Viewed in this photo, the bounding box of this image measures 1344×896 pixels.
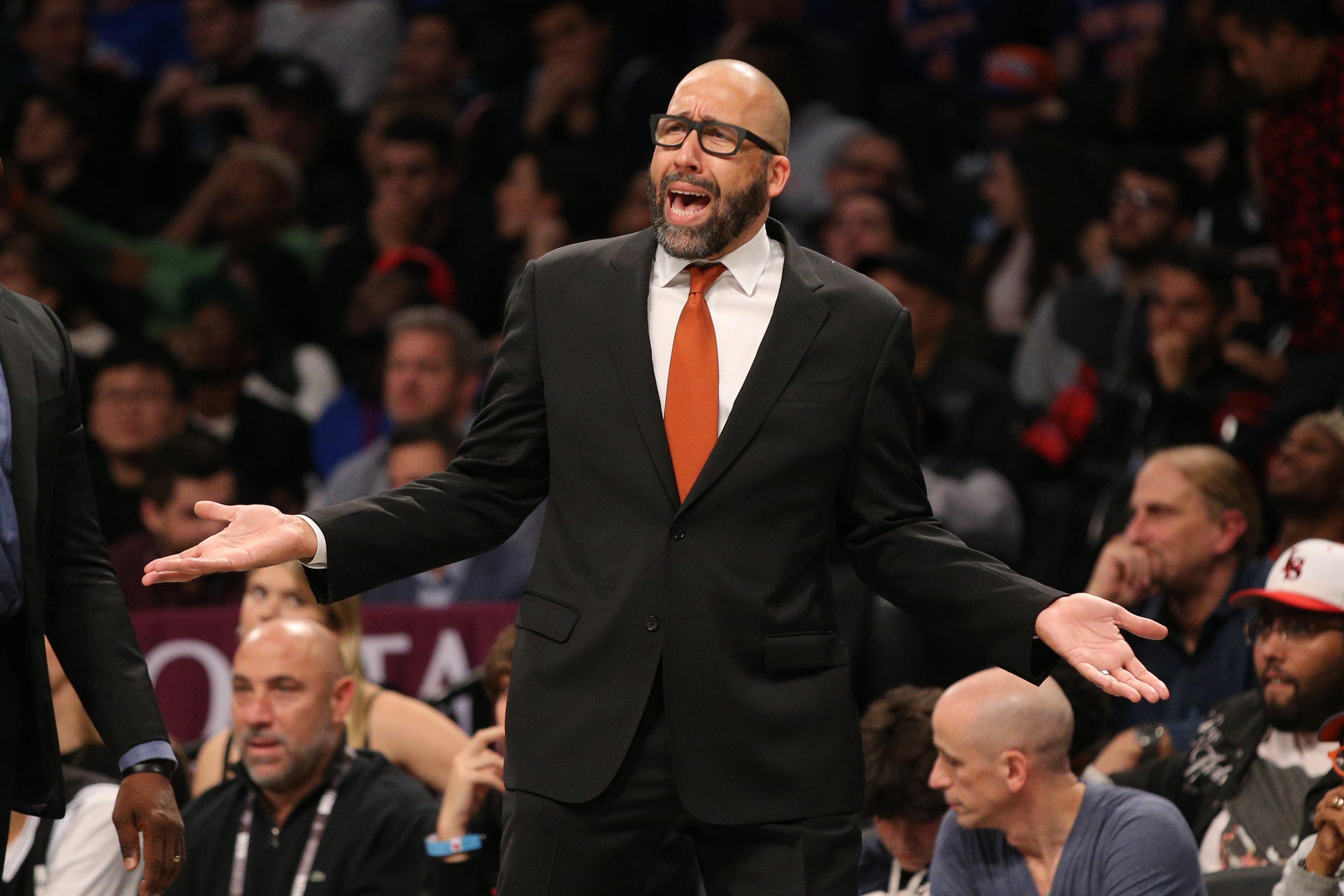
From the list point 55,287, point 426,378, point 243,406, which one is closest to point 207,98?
point 55,287

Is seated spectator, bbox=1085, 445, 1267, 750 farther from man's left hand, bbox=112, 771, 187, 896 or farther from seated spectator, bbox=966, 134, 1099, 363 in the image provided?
man's left hand, bbox=112, 771, 187, 896

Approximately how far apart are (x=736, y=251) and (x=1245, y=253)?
425 cm

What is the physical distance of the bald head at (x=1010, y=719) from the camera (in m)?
4.02

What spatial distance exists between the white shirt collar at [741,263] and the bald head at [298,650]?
6.78 ft

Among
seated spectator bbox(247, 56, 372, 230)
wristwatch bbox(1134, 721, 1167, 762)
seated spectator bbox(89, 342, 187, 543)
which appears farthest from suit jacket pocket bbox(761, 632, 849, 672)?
seated spectator bbox(247, 56, 372, 230)

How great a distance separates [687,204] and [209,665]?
326 cm

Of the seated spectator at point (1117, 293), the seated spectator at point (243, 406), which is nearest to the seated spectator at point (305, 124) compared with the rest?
the seated spectator at point (243, 406)

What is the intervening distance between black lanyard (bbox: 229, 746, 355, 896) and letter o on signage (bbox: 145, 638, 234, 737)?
97 centimetres

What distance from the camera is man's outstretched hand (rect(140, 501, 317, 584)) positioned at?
2645 mm

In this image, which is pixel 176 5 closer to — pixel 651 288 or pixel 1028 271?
pixel 1028 271

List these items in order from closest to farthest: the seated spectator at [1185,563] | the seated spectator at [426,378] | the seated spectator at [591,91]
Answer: the seated spectator at [1185,563], the seated spectator at [426,378], the seated spectator at [591,91]

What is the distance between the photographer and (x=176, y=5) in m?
10.4

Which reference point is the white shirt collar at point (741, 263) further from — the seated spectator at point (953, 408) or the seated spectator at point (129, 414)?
the seated spectator at point (129, 414)

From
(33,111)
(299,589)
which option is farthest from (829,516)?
(33,111)
